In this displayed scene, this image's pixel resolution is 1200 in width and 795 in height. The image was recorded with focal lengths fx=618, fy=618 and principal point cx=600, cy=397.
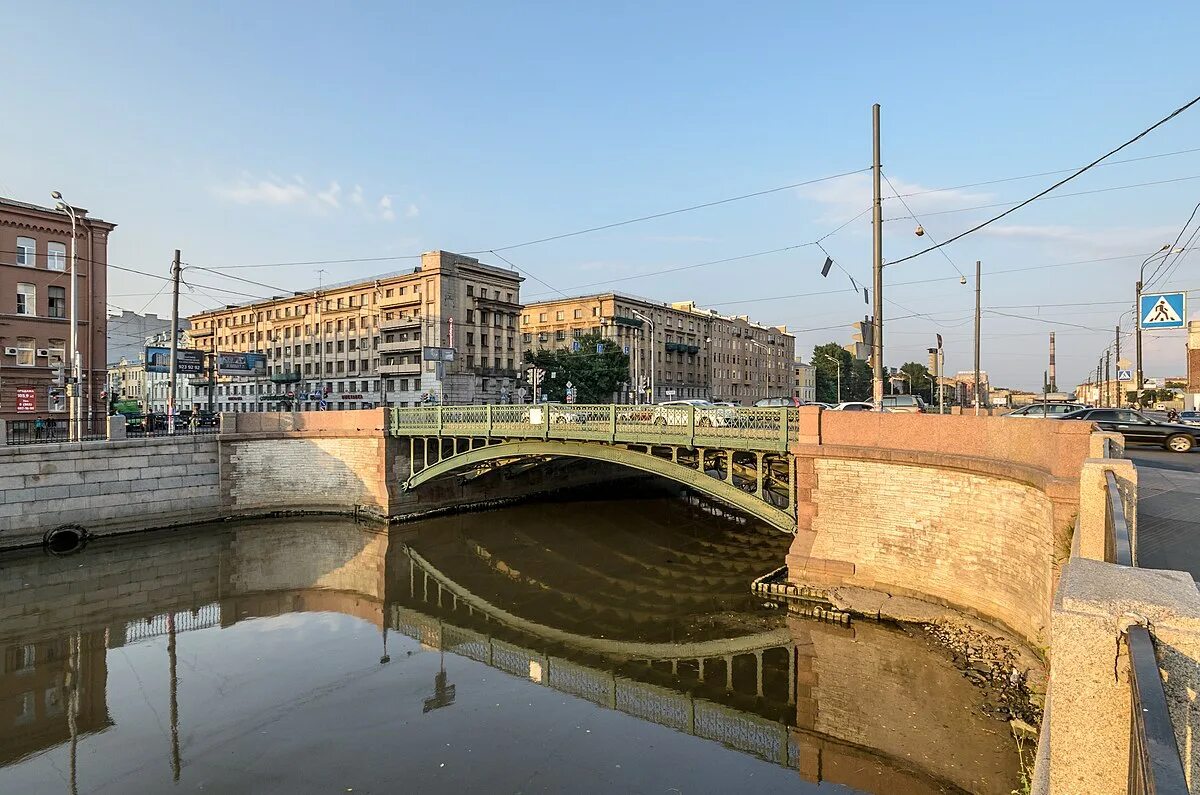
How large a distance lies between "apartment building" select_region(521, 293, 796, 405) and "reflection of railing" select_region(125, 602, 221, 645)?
47.7 meters

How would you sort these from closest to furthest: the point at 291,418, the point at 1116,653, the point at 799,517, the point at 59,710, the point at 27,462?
the point at 1116,653, the point at 59,710, the point at 799,517, the point at 27,462, the point at 291,418

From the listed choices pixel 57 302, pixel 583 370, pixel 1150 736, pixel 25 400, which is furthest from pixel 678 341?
pixel 1150 736

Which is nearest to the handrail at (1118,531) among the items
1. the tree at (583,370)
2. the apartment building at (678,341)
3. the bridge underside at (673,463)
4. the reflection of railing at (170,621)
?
the bridge underside at (673,463)

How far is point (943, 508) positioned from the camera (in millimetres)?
14672

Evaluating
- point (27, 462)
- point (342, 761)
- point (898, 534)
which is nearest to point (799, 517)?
point (898, 534)

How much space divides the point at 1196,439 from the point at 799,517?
1627 cm

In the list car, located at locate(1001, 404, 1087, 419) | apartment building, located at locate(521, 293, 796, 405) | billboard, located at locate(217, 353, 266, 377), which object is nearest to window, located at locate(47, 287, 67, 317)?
billboard, located at locate(217, 353, 266, 377)

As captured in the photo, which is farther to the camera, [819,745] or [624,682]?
[624,682]

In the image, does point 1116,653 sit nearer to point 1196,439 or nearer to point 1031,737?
point 1031,737

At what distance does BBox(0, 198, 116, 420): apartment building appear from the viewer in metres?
33.1

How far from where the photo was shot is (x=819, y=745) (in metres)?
10.7

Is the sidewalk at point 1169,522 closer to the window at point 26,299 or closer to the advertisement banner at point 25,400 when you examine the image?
the advertisement banner at point 25,400

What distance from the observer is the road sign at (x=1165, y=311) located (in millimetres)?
15242

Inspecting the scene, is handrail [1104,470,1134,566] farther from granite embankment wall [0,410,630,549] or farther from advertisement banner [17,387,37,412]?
advertisement banner [17,387,37,412]
